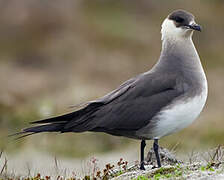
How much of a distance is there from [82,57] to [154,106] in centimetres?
1385

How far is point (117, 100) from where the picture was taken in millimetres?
6887

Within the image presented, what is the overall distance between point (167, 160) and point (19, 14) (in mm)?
15908

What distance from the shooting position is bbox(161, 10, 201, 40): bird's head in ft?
23.3

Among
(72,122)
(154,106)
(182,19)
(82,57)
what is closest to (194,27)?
(182,19)

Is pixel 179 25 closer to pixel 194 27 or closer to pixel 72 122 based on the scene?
pixel 194 27

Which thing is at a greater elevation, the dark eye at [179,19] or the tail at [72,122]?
the dark eye at [179,19]

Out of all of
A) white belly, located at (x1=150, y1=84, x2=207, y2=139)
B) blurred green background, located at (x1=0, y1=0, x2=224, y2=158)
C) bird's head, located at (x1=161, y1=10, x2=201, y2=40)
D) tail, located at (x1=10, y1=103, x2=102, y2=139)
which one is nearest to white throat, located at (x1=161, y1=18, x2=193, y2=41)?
bird's head, located at (x1=161, y1=10, x2=201, y2=40)

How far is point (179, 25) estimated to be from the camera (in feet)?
23.6

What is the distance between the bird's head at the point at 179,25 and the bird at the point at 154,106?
12mm

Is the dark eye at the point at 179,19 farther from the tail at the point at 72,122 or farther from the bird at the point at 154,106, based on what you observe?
the tail at the point at 72,122

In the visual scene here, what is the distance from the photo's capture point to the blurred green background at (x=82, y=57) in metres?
15.0

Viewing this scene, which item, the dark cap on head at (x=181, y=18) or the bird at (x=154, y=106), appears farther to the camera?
the dark cap on head at (x=181, y=18)

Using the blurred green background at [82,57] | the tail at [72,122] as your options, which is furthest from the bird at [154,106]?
the blurred green background at [82,57]

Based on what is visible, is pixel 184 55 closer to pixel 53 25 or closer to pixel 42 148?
pixel 42 148
